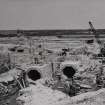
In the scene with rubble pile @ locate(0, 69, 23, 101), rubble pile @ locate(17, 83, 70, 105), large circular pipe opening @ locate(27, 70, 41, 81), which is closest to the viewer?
rubble pile @ locate(17, 83, 70, 105)

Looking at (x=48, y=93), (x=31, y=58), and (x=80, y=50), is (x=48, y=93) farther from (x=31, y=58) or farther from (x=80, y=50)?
(x=80, y=50)

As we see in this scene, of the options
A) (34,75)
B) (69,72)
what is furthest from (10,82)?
(69,72)

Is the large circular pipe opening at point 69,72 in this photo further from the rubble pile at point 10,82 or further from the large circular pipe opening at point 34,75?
the rubble pile at point 10,82

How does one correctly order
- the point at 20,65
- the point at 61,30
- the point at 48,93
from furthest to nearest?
the point at 61,30 → the point at 20,65 → the point at 48,93

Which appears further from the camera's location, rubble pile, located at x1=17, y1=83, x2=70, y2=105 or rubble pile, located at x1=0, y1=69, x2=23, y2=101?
rubble pile, located at x1=0, y1=69, x2=23, y2=101

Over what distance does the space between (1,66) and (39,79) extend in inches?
122

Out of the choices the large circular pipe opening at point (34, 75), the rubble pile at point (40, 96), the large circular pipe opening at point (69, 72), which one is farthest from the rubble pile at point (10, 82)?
the large circular pipe opening at point (69, 72)

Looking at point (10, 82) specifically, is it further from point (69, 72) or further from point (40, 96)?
point (69, 72)

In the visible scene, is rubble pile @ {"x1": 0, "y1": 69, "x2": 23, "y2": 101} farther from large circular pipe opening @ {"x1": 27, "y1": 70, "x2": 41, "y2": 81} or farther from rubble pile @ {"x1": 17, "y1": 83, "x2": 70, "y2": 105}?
rubble pile @ {"x1": 17, "y1": 83, "x2": 70, "y2": 105}

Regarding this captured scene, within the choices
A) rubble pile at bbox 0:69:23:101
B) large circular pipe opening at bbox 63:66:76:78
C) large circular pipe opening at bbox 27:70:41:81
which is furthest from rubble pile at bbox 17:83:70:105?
large circular pipe opening at bbox 63:66:76:78

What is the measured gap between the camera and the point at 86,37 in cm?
1878

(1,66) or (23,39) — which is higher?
(23,39)

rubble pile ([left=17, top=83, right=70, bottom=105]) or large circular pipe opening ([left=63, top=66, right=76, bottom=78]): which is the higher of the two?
large circular pipe opening ([left=63, top=66, right=76, bottom=78])

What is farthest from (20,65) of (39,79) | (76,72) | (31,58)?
(76,72)
